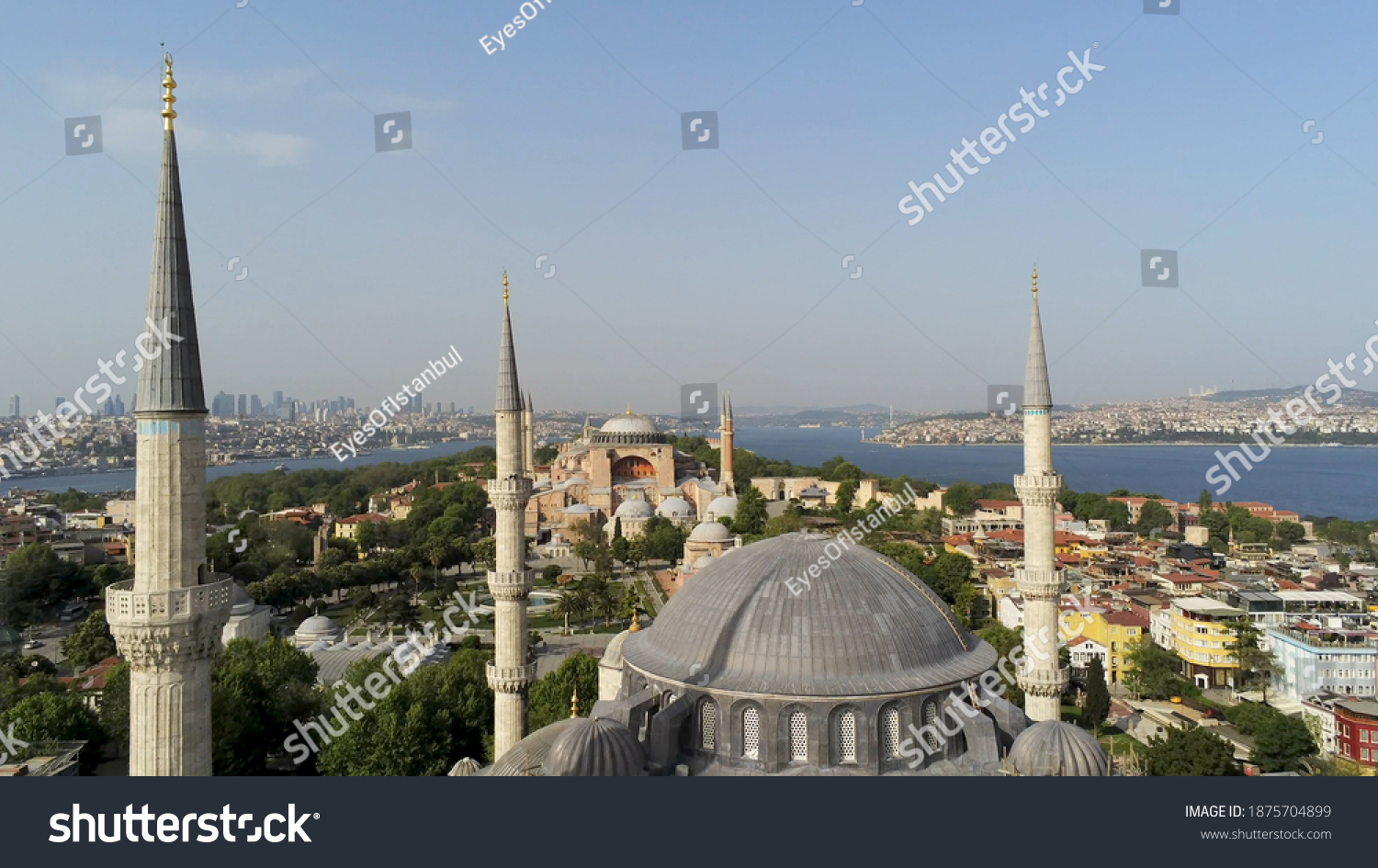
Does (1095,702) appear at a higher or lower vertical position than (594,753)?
lower

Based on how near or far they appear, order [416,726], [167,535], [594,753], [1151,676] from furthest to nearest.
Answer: [1151,676]
[416,726]
[594,753]
[167,535]

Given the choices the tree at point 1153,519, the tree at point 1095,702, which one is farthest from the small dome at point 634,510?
the tree at point 1153,519

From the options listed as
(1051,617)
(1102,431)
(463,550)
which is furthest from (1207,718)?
(1102,431)

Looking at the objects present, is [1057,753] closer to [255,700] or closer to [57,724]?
[255,700]

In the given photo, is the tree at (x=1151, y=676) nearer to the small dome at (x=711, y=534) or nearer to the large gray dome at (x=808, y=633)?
the small dome at (x=711, y=534)

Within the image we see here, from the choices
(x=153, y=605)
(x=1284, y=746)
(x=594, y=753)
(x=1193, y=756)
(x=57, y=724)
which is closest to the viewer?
(x=153, y=605)

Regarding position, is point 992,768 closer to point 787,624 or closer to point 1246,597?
point 787,624

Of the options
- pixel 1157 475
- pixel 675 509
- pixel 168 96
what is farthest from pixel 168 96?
pixel 1157 475
